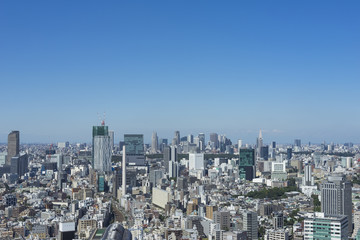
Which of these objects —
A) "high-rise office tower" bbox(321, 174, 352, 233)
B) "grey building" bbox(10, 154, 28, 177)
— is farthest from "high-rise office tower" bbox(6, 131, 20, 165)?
"high-rise office tower" bbox(321, 174, 352, 233)

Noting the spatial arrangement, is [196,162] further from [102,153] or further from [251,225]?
[251,225]

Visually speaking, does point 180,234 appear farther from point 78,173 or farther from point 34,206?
point 78,173

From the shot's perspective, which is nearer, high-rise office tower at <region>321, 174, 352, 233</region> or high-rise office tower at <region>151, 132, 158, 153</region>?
high-rise office tower at <region>321, 174, 352, 233</region>

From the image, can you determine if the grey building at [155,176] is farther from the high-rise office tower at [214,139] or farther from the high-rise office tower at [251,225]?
the high-rise office tower at [214,139]

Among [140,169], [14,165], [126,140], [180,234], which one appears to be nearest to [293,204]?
[180,234]

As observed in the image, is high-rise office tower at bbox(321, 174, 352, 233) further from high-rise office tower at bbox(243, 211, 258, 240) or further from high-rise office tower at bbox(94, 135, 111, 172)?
high-rise office tower at bbox(94, 135, 111, 172)

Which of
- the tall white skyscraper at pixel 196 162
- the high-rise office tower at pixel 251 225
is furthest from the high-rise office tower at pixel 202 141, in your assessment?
the high-rise office tower at pixel 251 225

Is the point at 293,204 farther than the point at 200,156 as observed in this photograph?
No
